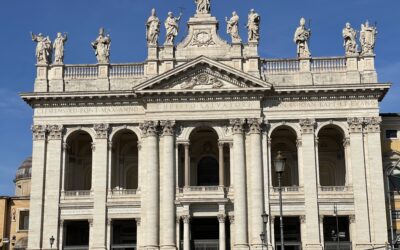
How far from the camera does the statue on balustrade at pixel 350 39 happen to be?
2062 inches

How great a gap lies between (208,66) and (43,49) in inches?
539

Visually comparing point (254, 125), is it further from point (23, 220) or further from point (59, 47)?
point (23, 220)

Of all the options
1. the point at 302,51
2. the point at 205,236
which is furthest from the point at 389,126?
the point at 205,236

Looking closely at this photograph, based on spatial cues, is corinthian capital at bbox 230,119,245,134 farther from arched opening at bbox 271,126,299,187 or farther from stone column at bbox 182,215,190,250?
stone column at bbox 182,215,190,250

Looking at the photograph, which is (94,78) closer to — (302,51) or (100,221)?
(100,221)

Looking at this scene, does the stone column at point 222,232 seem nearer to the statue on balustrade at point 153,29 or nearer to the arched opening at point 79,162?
the arched opening at point 79,162

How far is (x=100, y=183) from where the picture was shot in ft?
167

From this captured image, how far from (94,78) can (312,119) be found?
57.4ft

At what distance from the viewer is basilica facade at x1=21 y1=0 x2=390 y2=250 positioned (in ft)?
162

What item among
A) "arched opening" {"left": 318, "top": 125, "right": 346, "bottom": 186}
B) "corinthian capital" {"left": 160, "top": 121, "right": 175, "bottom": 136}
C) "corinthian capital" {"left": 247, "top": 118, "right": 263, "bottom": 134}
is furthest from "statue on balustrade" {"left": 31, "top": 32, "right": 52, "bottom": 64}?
"arched opening" {"left": 318, "top": 125, "right": 346, "bottom": 186}

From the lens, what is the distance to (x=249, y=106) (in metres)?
51.1

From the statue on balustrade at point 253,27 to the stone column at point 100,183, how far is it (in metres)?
13.4

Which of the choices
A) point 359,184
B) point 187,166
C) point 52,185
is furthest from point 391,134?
point 52,185

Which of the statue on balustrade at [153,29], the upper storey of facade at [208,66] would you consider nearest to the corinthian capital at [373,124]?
the upper storey of facade at [208,66]
